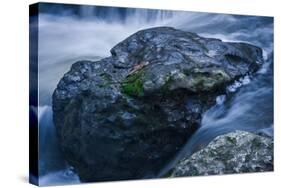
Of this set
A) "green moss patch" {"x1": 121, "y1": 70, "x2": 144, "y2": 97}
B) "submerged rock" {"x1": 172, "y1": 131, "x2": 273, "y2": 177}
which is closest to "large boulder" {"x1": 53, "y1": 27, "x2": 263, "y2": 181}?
"green moss patch" {"x1": 121, "y1": 70, "x2": 144, "y2": 97}

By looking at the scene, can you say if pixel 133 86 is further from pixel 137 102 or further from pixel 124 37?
pixel 124 37

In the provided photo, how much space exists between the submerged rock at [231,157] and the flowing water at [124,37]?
0.29 ft

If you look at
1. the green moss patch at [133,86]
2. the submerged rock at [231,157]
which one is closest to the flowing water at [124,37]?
the submerged rock at [231,157]

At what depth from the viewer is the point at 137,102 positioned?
707cm

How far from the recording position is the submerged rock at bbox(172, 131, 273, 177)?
24.3ft

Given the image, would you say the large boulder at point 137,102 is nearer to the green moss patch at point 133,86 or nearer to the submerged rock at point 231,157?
the green moss patch at point 133,86

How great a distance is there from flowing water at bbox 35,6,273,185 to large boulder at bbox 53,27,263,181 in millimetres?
95

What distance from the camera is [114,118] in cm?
701

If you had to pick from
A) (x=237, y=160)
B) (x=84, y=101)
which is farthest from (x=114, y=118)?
(x=237, y=160)

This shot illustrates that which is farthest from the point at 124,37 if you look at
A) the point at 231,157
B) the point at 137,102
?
the point at 231,157

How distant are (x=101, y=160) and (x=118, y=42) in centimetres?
129

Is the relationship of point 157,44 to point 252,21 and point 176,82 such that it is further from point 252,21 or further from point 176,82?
point 252,21

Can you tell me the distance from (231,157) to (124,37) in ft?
6.22

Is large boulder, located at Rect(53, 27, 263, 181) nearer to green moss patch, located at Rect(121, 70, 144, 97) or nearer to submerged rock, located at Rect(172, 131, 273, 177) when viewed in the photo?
green moss patch, located at Rect(121, 70, 144, 97)
